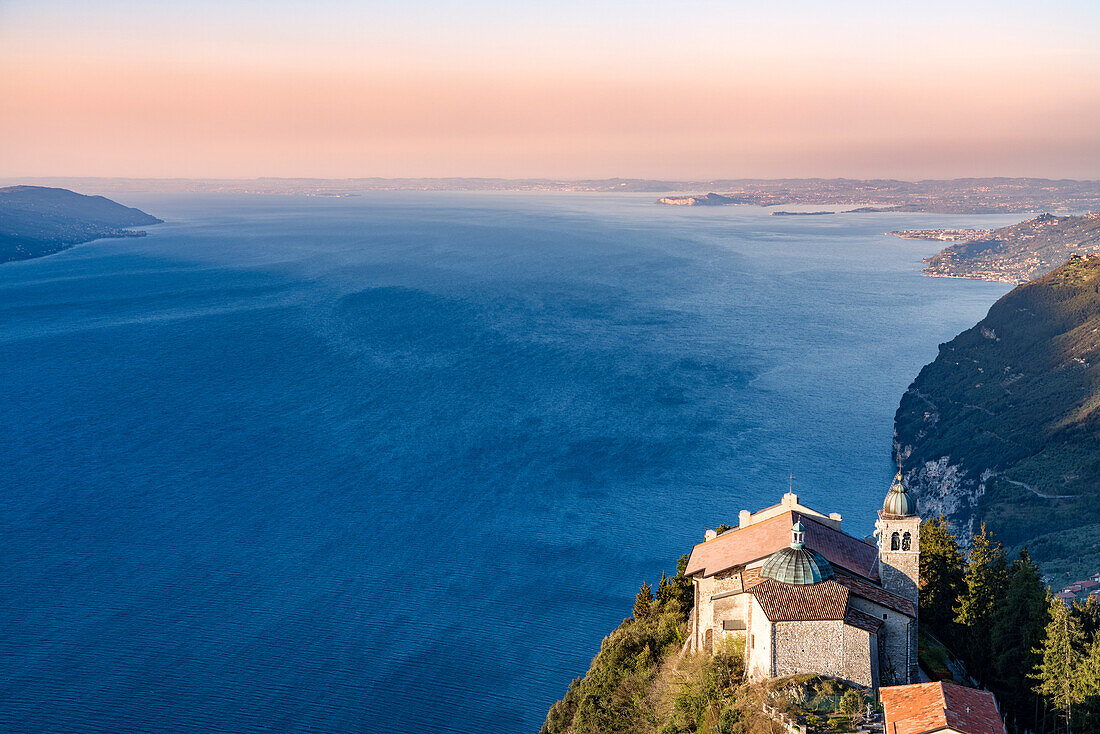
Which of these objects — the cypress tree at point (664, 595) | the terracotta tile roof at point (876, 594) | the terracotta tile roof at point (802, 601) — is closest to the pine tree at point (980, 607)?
the terracotta tile roof at point (876, 594)

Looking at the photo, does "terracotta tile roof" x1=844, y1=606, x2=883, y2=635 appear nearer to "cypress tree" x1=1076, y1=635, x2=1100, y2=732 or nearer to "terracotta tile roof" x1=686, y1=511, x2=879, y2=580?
"terracotta tile roof" x1=686, y1=511, x2=879, y2=580

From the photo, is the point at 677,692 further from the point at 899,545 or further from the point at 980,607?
the point at 980,607

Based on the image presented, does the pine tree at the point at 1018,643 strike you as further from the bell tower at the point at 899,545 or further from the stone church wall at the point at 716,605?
the stone church wall at the point at 716,605

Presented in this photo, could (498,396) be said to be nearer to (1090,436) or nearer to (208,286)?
(1090,436)

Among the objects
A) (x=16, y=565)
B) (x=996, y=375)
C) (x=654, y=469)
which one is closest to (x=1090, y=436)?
(x=996, y=375)

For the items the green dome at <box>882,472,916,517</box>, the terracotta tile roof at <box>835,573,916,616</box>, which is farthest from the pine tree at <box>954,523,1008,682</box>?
the green dome at <box>882,472,916,517</box>
